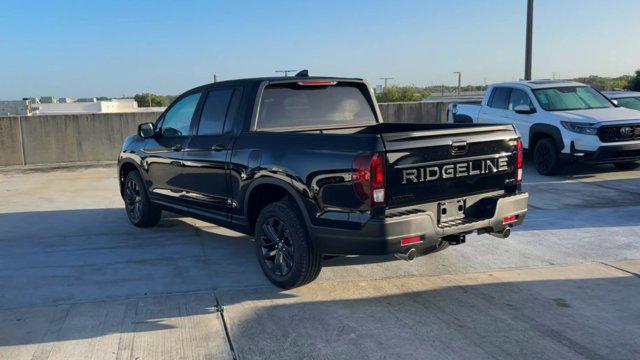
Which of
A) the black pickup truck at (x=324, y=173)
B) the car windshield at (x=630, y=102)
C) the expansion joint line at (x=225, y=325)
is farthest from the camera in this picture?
the car windshield at (x=630, y=102)

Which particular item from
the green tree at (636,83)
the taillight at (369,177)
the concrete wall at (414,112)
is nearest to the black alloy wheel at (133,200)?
the taillight at (369,177)

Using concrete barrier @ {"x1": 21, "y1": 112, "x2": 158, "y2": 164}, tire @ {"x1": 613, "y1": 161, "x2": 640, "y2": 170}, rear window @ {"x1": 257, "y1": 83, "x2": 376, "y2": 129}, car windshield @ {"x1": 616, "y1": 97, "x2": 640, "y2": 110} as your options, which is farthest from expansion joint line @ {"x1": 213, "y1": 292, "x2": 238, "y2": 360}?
car windshield @ {"x1": 616, "y1": 97, "x2": 640, "y2": 110}

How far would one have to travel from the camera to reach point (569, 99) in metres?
11.1

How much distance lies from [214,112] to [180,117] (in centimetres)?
80

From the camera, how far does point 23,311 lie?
4.42 metres

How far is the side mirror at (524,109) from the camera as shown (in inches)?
429

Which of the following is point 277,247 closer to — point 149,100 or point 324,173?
point 324,173

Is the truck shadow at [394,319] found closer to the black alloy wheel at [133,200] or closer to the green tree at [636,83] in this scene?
the black alloy wheel at [133,200]

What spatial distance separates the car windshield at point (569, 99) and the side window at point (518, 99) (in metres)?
0.22

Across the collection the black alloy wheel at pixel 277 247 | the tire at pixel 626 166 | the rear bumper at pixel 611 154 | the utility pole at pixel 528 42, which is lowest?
the tire at pixel 626 166

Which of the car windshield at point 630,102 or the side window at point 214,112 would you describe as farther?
the car windshield at point 630,102

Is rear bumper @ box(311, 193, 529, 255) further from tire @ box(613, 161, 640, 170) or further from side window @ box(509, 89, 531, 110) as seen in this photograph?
tire @ box(613, 161, 640, 170)

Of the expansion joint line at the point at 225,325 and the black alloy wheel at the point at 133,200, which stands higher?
the black alloy wheel at the point at 133,200

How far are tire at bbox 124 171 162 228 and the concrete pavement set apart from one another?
0.15m
